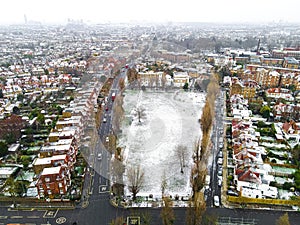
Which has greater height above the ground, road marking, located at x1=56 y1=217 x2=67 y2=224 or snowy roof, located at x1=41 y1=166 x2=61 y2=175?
snowy roof, located at x1=41 y1=166 x2=61 y2=175

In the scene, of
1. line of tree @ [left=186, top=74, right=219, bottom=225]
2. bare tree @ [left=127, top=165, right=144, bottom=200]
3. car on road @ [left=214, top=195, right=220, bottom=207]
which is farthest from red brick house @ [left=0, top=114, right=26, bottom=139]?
car on road @ [left=214, top=195, right=220, bottom=207]

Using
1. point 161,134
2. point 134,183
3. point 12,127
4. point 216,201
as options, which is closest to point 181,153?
point 161,134

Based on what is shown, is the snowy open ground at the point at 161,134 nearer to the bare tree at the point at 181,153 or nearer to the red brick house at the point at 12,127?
the bare tree at the point at 181,153

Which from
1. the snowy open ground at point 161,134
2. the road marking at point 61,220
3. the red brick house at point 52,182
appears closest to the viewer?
the road marking at point 61,220

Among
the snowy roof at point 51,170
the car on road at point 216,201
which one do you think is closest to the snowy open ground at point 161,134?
the car on road at point 216,201

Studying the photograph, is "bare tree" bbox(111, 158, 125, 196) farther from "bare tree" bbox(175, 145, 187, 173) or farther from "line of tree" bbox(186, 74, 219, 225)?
"line of tree" bbox(186, 74, 219, 225)

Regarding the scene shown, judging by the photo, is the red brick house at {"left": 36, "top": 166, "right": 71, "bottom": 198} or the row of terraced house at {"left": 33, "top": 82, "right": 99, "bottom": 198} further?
the row of terraced house at {"left": 33, "top": 82, "right": 99, "bottom": 198}

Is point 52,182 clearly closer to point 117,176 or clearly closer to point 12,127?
point 117,176

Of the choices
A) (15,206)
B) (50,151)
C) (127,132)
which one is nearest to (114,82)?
(127,132)

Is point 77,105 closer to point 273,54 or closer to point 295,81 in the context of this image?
point 295,81

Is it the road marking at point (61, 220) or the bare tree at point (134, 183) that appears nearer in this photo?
the road marking at point (61, 220)
